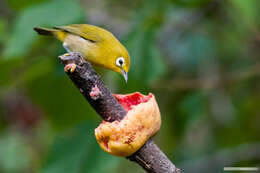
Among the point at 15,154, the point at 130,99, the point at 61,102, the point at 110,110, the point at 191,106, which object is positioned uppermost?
the point at 191,106

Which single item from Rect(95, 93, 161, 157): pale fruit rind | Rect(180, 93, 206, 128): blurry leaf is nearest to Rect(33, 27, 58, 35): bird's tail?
Rect(180, 93, 206, 128): blurry leaf

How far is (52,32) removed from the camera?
3570mm

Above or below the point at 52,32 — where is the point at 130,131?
below

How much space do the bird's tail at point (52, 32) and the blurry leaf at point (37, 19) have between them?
1.7 inches

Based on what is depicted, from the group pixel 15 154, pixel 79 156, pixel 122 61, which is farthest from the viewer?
pixel 15 154

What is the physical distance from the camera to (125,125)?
1733 millimetres

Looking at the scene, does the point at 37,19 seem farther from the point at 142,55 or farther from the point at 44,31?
the point at 142,55

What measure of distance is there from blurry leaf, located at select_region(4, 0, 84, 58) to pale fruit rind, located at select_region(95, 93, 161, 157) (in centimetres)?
154

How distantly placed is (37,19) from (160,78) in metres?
1.40

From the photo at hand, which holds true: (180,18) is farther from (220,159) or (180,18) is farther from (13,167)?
(13,167)

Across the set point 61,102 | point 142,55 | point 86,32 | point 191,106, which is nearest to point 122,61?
point 142,55

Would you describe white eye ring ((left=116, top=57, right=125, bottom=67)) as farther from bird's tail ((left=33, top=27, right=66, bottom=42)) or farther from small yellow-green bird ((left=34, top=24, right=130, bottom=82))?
bird's tail ((left=33, top=27, right=66, bottom=42))

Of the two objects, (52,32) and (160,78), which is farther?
(160,78)

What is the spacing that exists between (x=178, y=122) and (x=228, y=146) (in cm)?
53
